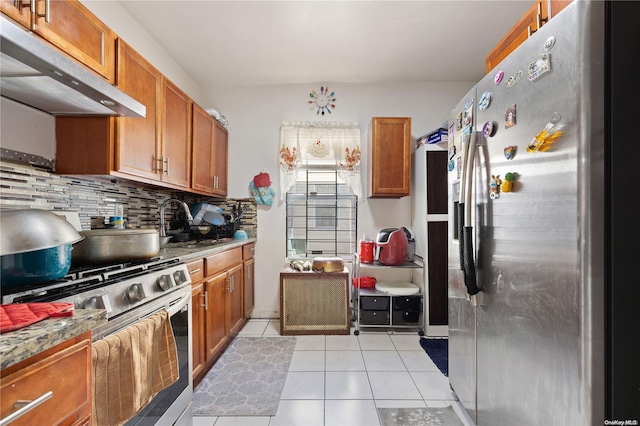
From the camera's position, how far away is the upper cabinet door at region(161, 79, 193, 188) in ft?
6.89

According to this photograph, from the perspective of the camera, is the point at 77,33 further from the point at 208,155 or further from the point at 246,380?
the point at 246,380

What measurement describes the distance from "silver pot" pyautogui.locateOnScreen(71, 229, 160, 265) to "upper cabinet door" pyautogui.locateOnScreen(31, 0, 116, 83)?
34.6 inches

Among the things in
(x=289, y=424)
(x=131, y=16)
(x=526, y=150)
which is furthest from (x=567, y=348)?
(x=131, y=16)

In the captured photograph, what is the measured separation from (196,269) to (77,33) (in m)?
1.39

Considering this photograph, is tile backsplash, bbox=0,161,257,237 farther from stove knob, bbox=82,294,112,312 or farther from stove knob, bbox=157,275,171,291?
stove knob, bbox=157,275,171,291

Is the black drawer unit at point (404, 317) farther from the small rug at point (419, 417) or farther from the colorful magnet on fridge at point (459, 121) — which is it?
the colorful magnet on fridge at point (459, 121)

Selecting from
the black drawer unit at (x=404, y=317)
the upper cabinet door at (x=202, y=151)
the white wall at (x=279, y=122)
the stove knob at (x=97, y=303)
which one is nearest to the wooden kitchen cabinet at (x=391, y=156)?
the white wall at (x=279, y=122)

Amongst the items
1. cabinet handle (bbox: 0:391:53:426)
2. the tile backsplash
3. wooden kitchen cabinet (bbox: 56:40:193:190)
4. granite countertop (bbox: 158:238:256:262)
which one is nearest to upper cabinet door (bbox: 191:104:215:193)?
wooden kitchen cabinet (bbox: 56:40:193:190)

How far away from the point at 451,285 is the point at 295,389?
3.99 ft

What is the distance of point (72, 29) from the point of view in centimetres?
136

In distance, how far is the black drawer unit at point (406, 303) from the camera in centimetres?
281

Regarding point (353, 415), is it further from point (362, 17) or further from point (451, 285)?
point (362, 17)

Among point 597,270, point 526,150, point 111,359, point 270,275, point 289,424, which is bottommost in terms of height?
point 289,424

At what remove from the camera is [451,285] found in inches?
68.1
